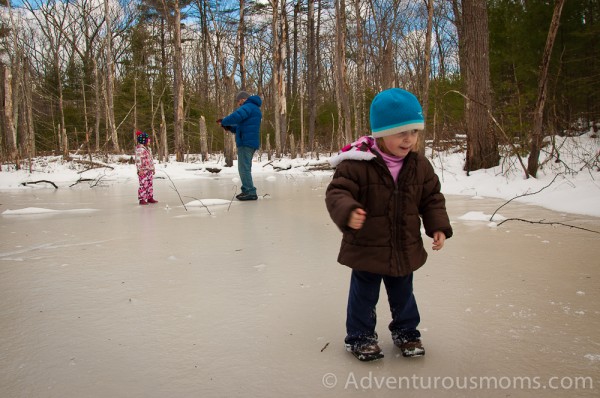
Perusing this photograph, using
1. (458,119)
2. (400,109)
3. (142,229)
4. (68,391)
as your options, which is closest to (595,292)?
(400,109)

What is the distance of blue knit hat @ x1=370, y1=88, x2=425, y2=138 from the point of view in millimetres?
1624

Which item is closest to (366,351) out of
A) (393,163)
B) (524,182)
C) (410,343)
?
(410,343)

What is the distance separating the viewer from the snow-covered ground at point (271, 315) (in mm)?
1417

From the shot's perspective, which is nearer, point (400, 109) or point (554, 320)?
point (400, 109)

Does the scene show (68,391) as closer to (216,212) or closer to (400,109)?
(400,109)

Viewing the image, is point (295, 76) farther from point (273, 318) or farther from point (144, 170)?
point (273, 318)

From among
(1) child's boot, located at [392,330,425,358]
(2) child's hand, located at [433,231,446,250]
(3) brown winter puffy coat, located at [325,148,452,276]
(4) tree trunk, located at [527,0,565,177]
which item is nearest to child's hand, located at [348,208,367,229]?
(3) brown winter puffy coat, located at [325,148,452,276]

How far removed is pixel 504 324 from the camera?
5.99 feet

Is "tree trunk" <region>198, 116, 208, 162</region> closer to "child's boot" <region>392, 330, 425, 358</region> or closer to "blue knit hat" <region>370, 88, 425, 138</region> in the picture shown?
"blue knit hat" <region>370, 88, 425, 138</region>

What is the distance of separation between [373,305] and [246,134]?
5.51m

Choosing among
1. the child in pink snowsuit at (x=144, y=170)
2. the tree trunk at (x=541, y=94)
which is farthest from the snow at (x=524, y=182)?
the child in pink snowsuit at (x=144, y=170)

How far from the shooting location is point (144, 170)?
6207mm

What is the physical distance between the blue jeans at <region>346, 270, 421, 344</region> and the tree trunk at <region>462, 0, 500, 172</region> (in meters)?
7.14

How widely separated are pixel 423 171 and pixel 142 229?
3.32 metres
